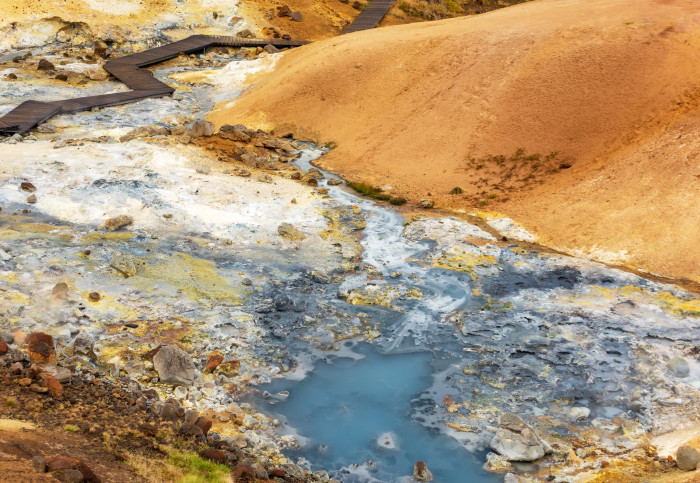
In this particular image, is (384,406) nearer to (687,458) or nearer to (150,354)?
(150,354)

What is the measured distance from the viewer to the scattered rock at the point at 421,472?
750cm

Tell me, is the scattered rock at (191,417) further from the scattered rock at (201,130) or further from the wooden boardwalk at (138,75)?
the wooden boardwalk at (138,75)

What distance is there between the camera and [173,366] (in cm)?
820

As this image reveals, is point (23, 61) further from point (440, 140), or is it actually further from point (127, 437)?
point (127, 437)

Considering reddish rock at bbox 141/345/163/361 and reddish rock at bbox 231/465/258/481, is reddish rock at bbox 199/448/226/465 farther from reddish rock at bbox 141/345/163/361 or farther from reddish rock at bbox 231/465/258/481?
reddish rock at bbox 141/345/163/361

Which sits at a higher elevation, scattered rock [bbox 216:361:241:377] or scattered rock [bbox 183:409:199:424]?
scattered rock [bbox 183:409:199:424]

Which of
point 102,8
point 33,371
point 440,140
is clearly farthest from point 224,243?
point 102,8

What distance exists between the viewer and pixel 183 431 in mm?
7250

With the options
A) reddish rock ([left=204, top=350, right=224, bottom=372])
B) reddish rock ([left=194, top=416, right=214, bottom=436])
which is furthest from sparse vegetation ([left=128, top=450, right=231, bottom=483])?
reddish rock ([left=204, top=350, right=224, bottom=372])

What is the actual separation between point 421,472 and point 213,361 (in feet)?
8.82

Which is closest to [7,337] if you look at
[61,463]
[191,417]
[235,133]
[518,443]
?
[191,417]

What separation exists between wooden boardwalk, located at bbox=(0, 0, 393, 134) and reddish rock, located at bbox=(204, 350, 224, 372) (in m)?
8.68

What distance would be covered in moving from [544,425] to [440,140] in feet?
25.4

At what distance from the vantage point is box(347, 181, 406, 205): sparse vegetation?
13594mm
